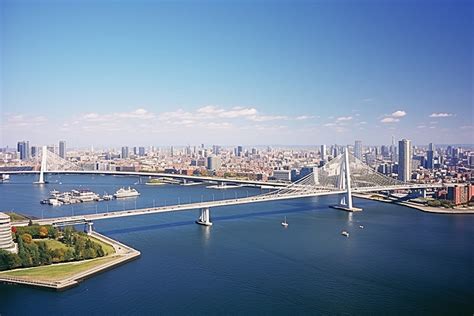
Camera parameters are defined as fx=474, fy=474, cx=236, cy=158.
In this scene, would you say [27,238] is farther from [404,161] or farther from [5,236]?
[404,161]

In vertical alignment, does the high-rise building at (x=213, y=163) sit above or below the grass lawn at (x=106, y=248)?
above

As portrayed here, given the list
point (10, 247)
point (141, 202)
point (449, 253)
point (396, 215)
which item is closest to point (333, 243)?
point (449, 253)

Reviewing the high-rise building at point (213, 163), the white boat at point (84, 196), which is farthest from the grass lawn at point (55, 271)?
the high-rise building at point (213, 163)

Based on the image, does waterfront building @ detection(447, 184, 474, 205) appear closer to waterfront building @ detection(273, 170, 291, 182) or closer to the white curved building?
waterfront building @ detection(273, 170, 291, 182)

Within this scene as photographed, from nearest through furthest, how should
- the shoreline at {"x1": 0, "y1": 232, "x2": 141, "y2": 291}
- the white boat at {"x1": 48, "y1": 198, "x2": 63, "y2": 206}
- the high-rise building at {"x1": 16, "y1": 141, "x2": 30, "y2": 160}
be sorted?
the shoreline at {"x1": 0, "y1": 232, "x2": 141, "y2": 291}, the white boat at {"x1": 48, "y1": 198, "x2": 63, "y2": 206}, the high-rise building at {"x1": 16, "y1": 141, "x2": 30, "y2": 160}

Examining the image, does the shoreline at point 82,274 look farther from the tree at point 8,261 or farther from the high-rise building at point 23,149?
the high-rise building at point 23,149

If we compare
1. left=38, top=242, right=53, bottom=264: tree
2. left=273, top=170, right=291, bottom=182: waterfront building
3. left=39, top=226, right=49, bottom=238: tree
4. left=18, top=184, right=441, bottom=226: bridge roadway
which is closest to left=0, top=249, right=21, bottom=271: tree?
left=38, top=242, right=53, bottom=264: tree
